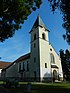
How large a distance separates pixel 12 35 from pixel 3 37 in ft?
4.35

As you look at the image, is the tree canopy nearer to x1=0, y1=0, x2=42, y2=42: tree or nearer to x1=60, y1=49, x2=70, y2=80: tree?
x1=0, y1=0, x2=42, y2=42: tree

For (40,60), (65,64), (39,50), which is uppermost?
(39,50)

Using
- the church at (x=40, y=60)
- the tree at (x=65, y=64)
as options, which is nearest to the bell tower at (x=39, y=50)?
the church at (x=40, y=60)

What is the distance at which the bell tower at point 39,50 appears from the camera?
47.5 metres

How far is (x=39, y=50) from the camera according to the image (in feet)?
158

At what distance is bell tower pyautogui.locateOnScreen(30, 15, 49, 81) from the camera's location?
47484mm

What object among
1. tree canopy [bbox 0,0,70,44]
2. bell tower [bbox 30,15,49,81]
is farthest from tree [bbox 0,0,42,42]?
bell tower [bbox 30,15,49,81]

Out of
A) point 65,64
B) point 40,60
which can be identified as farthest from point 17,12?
point 65,64

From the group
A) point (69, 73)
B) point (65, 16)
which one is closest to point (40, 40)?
point (69, 73)

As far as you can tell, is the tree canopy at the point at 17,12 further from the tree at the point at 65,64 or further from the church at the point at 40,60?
the tree at the point at 65,64

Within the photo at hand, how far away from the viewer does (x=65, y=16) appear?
19.4 metres

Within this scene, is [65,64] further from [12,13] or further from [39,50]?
[12,13]

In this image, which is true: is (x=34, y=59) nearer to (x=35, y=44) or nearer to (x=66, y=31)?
(x=35, y=44)

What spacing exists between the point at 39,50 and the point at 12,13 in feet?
95.1
